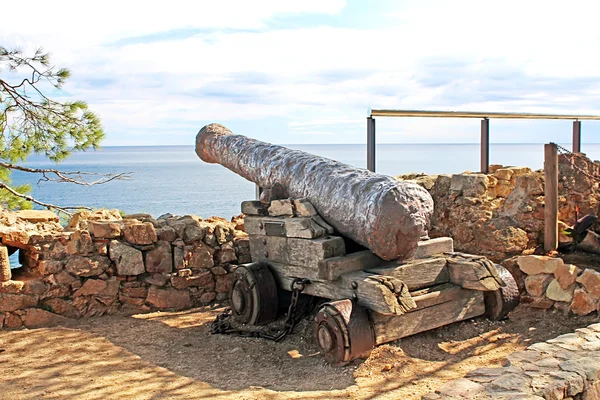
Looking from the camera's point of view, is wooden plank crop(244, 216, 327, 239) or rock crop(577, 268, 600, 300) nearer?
wooden plank crop(244, 216, 327, 239)

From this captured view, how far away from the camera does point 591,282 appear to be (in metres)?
5.50

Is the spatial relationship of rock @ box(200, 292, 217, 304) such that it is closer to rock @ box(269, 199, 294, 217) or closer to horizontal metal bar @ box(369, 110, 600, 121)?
rock @ box(269, 199, 294, 217)

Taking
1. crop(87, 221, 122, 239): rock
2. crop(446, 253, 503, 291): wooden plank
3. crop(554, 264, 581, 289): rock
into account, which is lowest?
crop(554, 264, 581, 289): rock

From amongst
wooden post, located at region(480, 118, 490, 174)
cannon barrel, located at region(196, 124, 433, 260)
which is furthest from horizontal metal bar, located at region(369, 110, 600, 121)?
cannon barrel, located at region(196, 124, 433, 260)

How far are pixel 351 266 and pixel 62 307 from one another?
3.02m

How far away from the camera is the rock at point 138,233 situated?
21.3 feet

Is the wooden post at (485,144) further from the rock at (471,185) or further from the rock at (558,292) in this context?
the rock at (558,292)

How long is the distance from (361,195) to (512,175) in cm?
419

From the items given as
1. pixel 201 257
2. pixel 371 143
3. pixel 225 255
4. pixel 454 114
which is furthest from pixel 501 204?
pixel 201 257

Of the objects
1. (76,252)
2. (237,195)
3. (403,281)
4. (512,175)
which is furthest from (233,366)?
(237,195)

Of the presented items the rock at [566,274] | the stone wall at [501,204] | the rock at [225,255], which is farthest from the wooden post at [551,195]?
the rock at [225,255]

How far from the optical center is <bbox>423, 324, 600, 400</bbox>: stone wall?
11.8ft

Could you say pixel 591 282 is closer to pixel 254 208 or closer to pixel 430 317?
pixel 430 317

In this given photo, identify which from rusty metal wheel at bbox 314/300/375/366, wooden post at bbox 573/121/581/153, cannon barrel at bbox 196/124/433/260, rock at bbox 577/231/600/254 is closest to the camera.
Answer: rusty metal wheel at bbox 314/300/375/366
